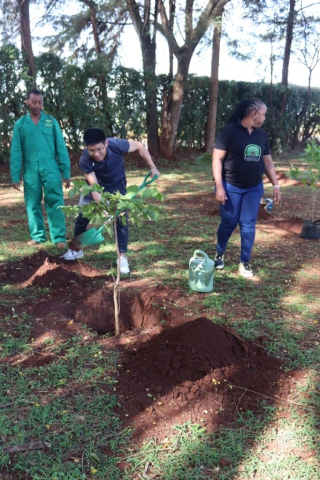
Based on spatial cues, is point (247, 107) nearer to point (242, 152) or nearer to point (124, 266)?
point (242, 152)

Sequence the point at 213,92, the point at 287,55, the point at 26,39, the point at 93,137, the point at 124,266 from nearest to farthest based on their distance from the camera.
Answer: the point at 93,137 < the point at 124,266 < the point at 26,39 < the point at 213,92 < the point at 287,55

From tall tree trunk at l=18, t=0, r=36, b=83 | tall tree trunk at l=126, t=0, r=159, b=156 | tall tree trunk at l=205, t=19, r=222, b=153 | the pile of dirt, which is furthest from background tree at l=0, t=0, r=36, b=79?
the pile of dirt

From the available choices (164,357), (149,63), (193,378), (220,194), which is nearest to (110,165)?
(220,194)

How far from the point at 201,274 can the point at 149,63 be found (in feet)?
32.0

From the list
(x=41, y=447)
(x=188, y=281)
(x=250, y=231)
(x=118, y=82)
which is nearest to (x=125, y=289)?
(x=188, y=281)

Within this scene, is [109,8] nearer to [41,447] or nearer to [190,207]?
[190,207]

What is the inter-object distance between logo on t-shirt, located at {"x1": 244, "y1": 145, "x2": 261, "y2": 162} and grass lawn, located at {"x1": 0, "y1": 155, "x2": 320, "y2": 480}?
1.18 metres

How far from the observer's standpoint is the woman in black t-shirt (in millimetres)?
3883

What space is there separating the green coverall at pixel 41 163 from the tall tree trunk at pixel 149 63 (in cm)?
744

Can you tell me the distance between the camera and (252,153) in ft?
12.9

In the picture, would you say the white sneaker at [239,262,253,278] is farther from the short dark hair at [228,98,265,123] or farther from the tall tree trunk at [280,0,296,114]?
the tall tree trunk at [280,0,296,114]

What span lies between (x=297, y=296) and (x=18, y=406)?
2.59m

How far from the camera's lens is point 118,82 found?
1129cm

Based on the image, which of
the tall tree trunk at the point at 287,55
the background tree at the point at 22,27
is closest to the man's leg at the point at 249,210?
the background tree at the point at 22,27
